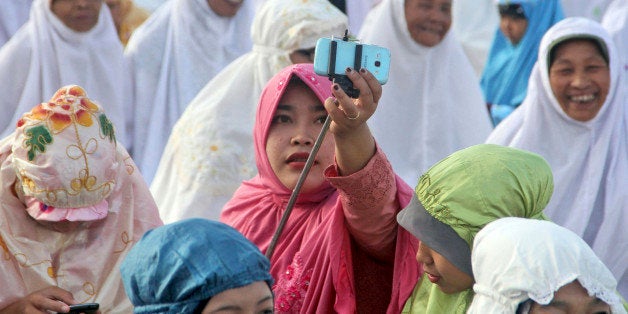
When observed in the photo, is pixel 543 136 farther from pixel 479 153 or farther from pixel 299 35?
pixel 479 153

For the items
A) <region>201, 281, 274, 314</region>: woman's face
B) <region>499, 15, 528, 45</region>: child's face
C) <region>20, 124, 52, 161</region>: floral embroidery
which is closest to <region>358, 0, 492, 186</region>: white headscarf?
<region>499, 15, 528, 45</region>: child's face

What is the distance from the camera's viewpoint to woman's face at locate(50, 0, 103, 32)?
8.24 metres

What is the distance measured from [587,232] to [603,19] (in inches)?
155

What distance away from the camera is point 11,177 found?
4.31 meters

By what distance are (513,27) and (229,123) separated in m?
3.51

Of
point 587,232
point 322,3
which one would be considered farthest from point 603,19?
point 587,232

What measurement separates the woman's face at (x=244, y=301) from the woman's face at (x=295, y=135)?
3.99 ft

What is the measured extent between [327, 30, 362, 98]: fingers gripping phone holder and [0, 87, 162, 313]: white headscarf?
91 centimetres

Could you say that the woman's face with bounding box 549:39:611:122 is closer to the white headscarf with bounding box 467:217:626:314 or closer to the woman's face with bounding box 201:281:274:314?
the white headscarf with bounding box 467:217:626:314

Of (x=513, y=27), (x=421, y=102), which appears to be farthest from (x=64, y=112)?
(x=513, y=27)

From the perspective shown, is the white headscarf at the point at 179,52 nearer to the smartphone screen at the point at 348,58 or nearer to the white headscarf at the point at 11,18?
the white headscarf at the point at 11,18

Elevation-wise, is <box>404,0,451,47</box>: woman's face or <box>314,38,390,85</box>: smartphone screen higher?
<box>314,38,390,85</box>: smartphone screen

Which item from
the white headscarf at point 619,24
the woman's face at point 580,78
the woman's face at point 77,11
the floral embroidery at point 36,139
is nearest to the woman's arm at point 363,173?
the floral embroidery at point 36,139

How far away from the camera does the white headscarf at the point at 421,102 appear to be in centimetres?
755
